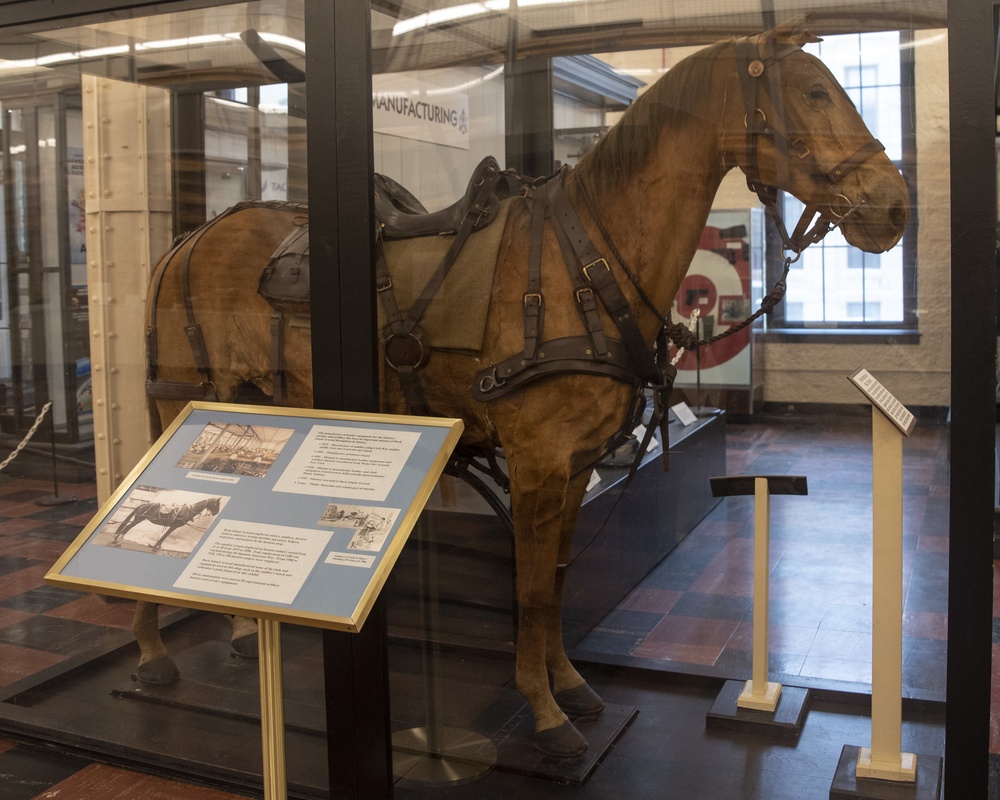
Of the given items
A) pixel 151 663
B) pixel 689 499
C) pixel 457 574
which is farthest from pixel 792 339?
pixel 151 663

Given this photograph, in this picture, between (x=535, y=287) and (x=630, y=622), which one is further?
(x=630, y=622)

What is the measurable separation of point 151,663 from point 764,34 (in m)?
2.72

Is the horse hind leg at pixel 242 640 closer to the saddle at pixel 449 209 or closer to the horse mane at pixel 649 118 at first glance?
the saddle at pixel 449 209

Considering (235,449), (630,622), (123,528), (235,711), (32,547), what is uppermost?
(235,449)

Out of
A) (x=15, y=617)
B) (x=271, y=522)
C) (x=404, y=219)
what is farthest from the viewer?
(x=15, y=617)

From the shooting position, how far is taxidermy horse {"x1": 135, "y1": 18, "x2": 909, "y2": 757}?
7.45ft

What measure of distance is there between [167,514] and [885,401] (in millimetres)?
1624

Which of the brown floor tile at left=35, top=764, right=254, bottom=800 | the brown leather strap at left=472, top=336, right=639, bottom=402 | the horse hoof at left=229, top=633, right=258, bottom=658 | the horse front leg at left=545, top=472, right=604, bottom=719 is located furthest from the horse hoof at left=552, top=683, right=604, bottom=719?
the horse hoof at left=229, top=633, right=258, bottom=658

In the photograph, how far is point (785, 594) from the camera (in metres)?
2.72

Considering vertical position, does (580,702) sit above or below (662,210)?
below

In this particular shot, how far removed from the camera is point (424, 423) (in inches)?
84.0

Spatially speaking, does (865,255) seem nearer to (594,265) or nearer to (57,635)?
(594,265)

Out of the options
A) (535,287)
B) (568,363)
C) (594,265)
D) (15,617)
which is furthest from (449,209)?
(15,617)

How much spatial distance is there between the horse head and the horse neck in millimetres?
143
